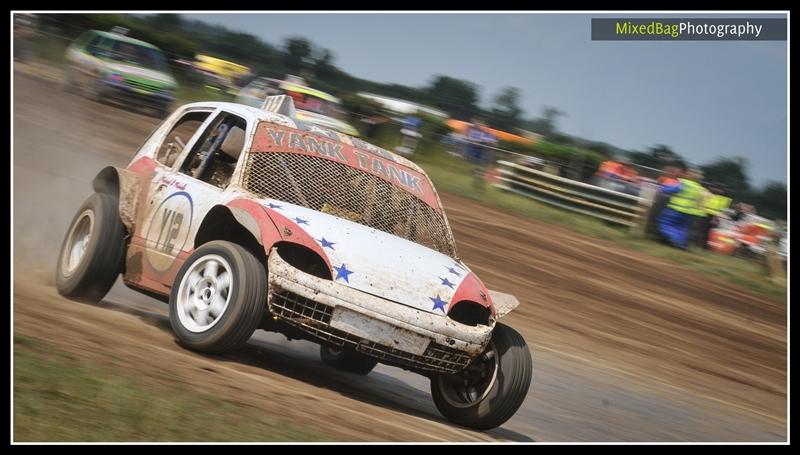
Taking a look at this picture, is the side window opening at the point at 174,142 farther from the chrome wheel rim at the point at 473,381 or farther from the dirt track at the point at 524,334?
the chrome wheel rim at the point at 473,381

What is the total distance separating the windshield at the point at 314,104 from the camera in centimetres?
2027

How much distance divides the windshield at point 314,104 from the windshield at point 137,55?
2.40 meters

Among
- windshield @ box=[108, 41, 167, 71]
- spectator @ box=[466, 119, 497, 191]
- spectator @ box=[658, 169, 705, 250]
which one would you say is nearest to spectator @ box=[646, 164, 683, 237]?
spectator @ box=[658, 169, 705, 250]

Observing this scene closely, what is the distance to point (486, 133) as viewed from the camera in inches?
853

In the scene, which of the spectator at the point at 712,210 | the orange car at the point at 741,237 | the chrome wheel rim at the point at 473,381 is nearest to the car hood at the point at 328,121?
the spectator at the point at 712,210

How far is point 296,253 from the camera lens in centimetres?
591

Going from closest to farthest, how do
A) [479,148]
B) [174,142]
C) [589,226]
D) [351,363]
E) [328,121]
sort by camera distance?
[174,142], [351,363], [589,226], [328,121], [479,148]

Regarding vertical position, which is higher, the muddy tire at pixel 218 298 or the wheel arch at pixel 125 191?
the wheel arch at pixel 125 191

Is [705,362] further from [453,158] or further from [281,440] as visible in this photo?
[453,158]

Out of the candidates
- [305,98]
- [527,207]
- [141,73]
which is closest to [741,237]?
[527,207]

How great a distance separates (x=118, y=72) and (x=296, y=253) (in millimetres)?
13579

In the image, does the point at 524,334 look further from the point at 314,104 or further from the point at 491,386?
the point at 314,104
